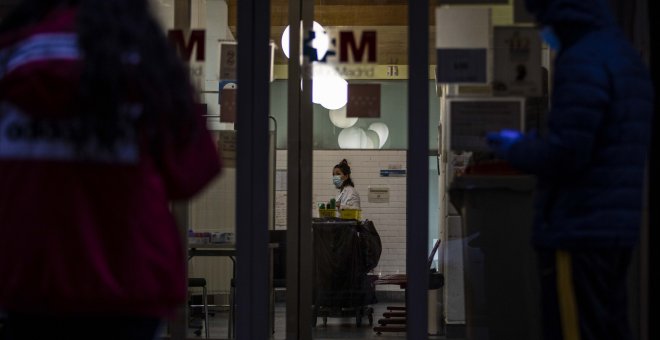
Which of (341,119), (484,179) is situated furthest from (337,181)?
(484,179)

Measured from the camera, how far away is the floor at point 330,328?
5113mm

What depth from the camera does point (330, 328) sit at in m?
5.26

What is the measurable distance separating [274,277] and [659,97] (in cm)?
183

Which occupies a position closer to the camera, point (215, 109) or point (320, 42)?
point (320, 42)

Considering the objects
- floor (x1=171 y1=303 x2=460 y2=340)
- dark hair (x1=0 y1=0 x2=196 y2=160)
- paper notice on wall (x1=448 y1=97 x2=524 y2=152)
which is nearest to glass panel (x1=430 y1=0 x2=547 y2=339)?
paper notice on wall (x1=448 y1=97 x2=524 y2=152)

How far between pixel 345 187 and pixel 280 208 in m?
0.50

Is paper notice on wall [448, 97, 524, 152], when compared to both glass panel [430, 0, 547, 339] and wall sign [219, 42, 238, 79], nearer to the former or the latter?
glass panel [430, 0, 547, 339]

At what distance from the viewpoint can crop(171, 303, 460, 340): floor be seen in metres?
5.11

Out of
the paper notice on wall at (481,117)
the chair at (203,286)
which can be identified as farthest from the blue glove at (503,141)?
the chair at (203,286)

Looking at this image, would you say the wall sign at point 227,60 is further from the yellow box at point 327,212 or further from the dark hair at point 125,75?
the dark hair at point 125,75

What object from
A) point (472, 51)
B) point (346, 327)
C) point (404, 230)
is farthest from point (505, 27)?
point (346, 327)

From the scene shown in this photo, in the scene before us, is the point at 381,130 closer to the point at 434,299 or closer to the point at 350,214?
the point at 434,299

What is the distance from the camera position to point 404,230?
4613 millimetres

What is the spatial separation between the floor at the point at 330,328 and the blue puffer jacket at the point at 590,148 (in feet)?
5.90
